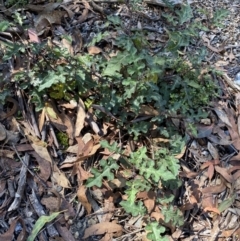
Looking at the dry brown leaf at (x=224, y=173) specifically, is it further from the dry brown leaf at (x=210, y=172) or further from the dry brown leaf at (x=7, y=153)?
the dry brown leaf at (x=7, y=153)

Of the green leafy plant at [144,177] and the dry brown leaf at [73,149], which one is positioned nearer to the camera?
the green leafy plant at [144,177]

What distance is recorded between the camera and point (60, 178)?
2.29 m

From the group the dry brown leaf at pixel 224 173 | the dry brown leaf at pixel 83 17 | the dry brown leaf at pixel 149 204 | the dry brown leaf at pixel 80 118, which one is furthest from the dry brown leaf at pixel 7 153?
the dry brown leaf at pixel 224 173

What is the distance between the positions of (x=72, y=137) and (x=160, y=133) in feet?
1.47

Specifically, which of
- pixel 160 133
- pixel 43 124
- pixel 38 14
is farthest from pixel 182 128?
pixel 38 14

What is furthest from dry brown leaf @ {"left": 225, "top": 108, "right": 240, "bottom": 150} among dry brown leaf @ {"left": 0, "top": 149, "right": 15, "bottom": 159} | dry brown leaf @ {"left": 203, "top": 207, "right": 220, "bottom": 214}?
dry brown leaf @ {"left": 0, "top": 149, "right": 15, "bottom": 159}

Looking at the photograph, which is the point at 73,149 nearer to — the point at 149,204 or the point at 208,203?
the point at 149,204

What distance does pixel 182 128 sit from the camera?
251 cm

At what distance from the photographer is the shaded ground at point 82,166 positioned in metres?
2.22

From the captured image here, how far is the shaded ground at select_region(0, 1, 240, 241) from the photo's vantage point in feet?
7.27

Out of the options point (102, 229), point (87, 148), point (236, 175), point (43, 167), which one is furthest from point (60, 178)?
point (236, 175)

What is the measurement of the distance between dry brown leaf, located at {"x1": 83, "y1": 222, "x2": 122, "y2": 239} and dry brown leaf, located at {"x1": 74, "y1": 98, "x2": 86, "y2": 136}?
1.57 ft

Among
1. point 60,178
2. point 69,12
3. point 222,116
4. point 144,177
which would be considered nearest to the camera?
point 144,177

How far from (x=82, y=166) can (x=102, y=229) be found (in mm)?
329
